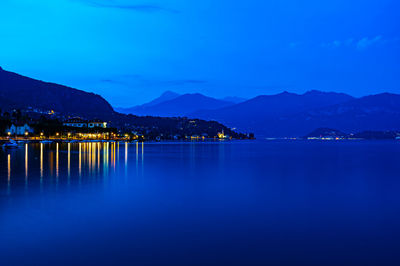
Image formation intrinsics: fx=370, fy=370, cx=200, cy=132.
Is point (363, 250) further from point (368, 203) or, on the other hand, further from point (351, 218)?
point (368, 203)

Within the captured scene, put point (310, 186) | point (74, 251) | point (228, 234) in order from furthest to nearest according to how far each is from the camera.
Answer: point (310, 186)
point (228, 234)
point (74, 251)

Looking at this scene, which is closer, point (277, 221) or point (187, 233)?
point (187, 233)

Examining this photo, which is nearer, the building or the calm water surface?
the calm water surface

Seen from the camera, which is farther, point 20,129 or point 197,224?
point 20,129

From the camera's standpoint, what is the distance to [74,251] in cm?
1157

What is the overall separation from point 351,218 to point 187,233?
776 centimetres

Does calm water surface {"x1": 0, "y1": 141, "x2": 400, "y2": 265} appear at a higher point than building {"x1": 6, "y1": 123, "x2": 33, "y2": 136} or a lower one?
lower

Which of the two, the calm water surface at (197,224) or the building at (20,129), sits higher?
the building at (20,129)

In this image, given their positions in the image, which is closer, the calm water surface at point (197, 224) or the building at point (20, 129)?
the calm water surface at point (197, 224)

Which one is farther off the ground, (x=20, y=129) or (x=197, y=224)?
(x=20, y=129)

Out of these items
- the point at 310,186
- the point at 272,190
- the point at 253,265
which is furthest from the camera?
the point at 310,186

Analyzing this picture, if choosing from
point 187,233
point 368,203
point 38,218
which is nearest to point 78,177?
point 38,218

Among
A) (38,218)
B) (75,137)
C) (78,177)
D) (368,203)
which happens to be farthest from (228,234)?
(75,137)

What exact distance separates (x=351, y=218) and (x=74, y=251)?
11842 millimetres
